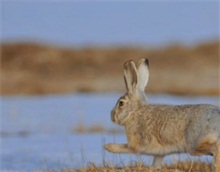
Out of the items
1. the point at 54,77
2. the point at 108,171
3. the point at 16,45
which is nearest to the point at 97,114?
the point at 108,171

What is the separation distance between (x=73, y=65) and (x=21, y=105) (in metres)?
14.1

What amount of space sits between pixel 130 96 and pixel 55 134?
5448 mm

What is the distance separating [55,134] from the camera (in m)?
15.3

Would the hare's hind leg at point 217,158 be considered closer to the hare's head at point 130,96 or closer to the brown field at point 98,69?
the hare's head at point 130,96

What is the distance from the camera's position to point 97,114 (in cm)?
1861

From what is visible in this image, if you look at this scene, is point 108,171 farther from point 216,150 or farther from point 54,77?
point 54,77

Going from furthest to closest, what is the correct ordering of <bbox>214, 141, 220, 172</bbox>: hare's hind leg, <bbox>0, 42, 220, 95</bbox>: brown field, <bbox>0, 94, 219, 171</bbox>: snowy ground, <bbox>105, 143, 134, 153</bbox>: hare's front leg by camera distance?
<bbox>0, 42, 220, 95</bbox>: brown field
<bbox>0, 94, 219, 171</bbox>: snowy ground
<bbox>105, 143, 134, 153</bbox>: hare's front leg
<bbox>214, 141, 220, 172</bbox>: hare's hind leg

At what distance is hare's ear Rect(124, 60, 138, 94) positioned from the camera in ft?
32.5

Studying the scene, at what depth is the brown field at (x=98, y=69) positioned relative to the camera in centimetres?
2620

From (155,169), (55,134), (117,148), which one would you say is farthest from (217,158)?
(55,134)

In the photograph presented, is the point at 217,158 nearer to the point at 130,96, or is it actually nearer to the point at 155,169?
the point at 155,169

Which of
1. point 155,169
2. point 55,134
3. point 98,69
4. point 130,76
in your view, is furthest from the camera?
point 98,69

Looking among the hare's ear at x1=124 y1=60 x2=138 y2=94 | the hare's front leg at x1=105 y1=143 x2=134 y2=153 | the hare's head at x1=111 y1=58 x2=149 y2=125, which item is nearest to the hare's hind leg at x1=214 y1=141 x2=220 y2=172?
the hare's front leg at x1=105 y1=143 x2=134 y2=153

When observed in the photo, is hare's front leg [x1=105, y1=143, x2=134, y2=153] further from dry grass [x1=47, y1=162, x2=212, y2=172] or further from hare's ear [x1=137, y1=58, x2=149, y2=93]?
hare's ear [x1=137, y1=58, x2=149, y2=93]
